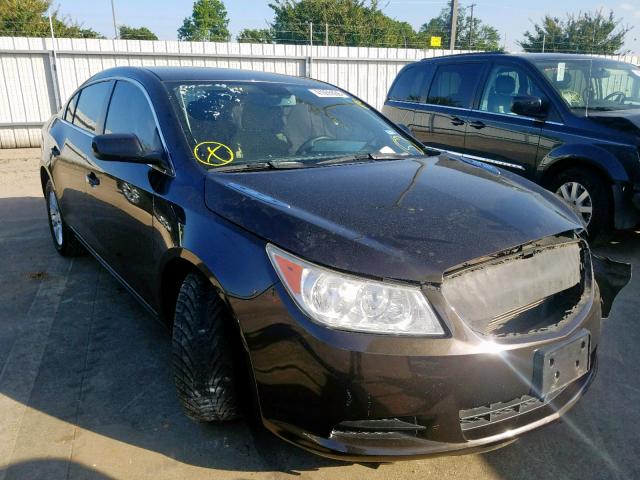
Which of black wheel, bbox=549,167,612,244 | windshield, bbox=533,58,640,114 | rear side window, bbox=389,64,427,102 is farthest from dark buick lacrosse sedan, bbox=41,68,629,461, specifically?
rear side window, bbox=389,64,427,102

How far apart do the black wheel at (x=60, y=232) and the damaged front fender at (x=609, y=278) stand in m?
3.79

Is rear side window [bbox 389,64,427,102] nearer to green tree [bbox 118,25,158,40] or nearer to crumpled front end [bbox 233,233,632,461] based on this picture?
crumpled front end [bbox 233,233,632,461]

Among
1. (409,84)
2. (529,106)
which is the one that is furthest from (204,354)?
(409,84)

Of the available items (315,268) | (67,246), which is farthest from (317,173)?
(67,246)

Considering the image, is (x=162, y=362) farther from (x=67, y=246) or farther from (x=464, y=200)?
(x=67, y=246)

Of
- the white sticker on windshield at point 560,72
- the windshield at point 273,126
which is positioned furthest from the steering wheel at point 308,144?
the white sticker on windshield at point 560,72

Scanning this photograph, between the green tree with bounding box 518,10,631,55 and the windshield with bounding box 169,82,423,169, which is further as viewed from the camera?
the green tree with bounding box 518,10,631,55

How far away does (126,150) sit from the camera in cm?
252

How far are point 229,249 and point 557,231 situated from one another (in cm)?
129

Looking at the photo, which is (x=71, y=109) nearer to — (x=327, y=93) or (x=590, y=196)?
(x=327, y=93)

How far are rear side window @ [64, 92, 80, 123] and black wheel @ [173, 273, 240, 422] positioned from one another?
2735 millimetres

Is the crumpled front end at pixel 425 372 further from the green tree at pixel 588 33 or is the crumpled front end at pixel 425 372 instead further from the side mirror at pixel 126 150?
the green tree at pixel 588 33

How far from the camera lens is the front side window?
522 cm

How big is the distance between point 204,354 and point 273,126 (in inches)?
52.3
